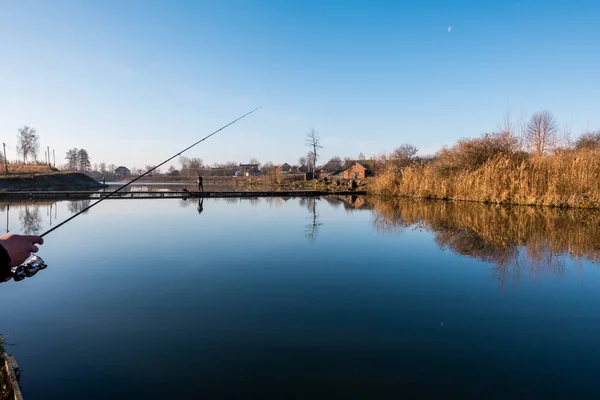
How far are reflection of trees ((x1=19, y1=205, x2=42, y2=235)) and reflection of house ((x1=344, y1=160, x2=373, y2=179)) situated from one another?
5795 cm

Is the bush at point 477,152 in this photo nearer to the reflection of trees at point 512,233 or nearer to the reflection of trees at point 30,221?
the reflection of trees at point 512,233

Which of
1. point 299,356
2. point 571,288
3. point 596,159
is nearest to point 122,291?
point 299,356

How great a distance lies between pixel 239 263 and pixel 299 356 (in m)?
4.31

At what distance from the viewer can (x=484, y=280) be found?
6.91 meters

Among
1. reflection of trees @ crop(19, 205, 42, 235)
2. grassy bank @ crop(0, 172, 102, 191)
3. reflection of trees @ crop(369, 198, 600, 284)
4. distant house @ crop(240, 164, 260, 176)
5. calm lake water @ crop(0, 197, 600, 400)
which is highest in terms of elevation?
distant house @ crop(240, 164, 260, 176)

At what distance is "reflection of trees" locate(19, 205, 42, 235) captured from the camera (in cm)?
1238

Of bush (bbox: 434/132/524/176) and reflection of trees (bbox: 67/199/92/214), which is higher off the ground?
bush (bbox: 434/132/524/176)

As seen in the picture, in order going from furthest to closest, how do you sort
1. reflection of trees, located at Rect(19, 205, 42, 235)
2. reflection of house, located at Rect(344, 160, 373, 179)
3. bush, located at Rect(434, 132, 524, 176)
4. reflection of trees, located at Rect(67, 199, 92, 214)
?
reflection of house, located at Rect(344, 160, 373, 179)
bush, located at Rect(434, 132, 524, 176)
reflection of trees, located at Rect(67, 199, 92, 214)
reflection of trees, located at Rect(19, 205, 42, 235)

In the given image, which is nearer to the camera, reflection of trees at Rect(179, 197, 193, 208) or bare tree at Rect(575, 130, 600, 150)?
reflection of trees at Rect(179, 197, 193, 208)

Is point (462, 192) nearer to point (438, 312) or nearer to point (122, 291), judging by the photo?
point (438, 312)

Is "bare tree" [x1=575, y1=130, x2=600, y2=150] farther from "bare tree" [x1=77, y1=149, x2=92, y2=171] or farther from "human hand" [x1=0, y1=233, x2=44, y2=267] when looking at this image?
"bare tree" [x1=77, y1=149, x2=92, y2=171]

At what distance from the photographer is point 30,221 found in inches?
578

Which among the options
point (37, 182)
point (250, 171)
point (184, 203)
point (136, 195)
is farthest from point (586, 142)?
point (250, 171)

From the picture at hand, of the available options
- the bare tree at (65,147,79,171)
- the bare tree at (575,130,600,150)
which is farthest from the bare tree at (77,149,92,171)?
the bare tree at (575,130,600,150)
